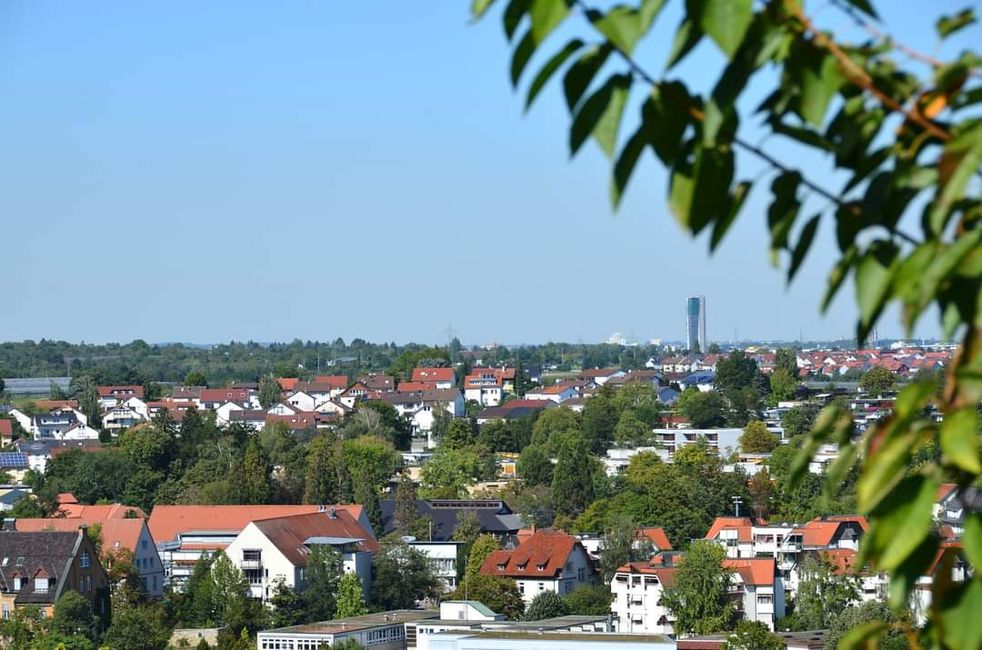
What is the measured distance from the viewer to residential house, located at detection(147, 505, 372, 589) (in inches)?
930

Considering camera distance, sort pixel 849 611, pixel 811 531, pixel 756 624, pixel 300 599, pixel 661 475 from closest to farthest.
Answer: pixel 756 624
pixel 849 611
pixel 300 599
pixel 811 531
pixel 661 475

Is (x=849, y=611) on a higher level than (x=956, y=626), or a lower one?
lower

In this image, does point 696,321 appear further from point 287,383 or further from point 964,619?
point 964,619

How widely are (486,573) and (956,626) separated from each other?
2065 centimetres

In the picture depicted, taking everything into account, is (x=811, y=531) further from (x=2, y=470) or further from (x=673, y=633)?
(x=2, y=470)

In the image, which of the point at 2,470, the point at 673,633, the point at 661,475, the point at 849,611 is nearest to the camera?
the point at 849,611

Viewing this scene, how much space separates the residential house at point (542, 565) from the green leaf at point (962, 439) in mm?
20027

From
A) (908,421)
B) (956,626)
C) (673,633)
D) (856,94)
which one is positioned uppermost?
(856,94)

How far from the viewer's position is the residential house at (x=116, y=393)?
49.4 m

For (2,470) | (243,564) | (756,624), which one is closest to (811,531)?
(756,624)

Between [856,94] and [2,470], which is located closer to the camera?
[856,94]

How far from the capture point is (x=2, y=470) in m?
35.8

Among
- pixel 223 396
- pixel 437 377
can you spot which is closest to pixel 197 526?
pixel 223 396

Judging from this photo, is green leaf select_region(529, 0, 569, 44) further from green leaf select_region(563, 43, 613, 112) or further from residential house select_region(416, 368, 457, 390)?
residential house select_region(416, 368, 457, 390)
